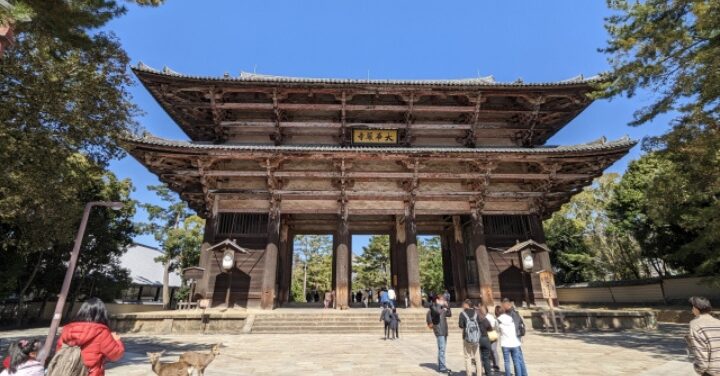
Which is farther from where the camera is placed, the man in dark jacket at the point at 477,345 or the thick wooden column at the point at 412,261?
the thick wooden column at the point at 412,261

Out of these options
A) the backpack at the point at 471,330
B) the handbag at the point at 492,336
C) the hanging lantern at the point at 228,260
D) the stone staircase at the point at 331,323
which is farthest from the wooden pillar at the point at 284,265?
the handbag at the point at 492,336

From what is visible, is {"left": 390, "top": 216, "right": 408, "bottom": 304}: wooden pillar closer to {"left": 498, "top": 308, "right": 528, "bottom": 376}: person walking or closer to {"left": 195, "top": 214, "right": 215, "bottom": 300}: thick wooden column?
{"left": 195, "top": 214, "right": 215, "bottom": 300}: thick wooden column

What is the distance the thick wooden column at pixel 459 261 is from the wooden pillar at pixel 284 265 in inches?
328

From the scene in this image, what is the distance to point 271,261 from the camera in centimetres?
1392

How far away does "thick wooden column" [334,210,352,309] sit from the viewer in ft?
45.0

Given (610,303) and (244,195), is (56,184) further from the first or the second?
(610,303)

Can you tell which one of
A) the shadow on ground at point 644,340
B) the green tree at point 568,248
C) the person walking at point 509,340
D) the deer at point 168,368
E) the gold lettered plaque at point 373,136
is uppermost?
the gold lettered plaque at point 373,136

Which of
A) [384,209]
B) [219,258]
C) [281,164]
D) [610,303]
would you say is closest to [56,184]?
[219,258]

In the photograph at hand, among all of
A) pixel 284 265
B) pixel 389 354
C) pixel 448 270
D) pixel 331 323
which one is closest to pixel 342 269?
pixel 331 323

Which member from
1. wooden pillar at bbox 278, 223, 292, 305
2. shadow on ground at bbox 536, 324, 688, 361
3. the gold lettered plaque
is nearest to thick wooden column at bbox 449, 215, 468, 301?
shadow on ground at bbox 536, 324, 688, 361

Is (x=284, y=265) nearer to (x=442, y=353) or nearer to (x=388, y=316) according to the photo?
(x=388, y=316)

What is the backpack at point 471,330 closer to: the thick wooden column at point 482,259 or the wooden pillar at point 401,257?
the thick wooden column at point 482,259

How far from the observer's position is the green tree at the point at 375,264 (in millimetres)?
41656

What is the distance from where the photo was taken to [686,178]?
10016 mm
